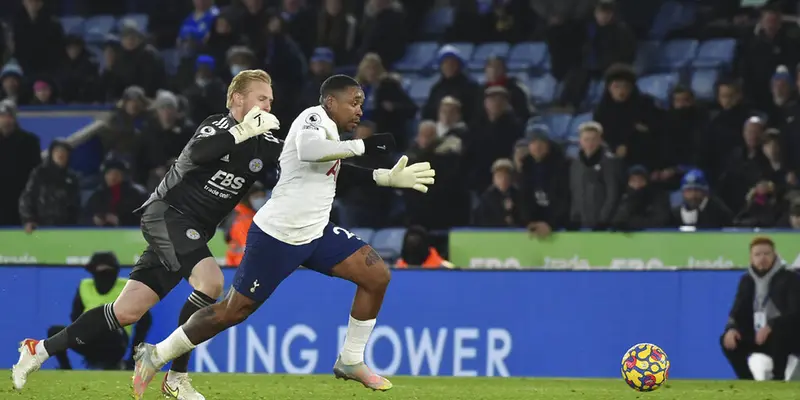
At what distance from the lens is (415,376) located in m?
13.4

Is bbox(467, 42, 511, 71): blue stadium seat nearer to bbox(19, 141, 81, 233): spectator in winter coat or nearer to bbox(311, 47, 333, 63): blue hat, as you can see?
bbox(311, 47, 333, 63): blue hat

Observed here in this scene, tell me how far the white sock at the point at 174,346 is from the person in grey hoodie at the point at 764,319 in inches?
241

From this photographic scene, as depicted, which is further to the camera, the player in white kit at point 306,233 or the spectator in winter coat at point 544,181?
the spectator in winter coat at point 544,181

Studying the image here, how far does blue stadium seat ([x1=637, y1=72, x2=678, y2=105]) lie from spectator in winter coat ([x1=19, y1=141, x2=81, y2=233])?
7264 millimetres

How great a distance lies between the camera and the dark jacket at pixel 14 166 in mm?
17781

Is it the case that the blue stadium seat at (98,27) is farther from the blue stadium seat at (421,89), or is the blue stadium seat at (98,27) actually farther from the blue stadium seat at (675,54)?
the blue stadium seat at (675,54)

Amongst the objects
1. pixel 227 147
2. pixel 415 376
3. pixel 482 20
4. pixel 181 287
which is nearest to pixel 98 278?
pixel 181 287

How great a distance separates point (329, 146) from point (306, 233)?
64 cm

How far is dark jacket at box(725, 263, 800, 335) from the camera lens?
1323 cm

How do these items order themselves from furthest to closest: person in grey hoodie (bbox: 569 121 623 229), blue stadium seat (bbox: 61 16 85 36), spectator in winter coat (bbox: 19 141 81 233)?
blue stadium seat (bbox: 61 16 85 36), spectator in winter coat (bbox: 19 141 81 233), person in grey hoodie (bbox: 569 121 623 229)

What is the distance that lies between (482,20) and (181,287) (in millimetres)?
7309

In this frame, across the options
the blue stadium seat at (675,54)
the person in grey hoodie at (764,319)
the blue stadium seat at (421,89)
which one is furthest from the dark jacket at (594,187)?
the blue stadium seat at (421,89)

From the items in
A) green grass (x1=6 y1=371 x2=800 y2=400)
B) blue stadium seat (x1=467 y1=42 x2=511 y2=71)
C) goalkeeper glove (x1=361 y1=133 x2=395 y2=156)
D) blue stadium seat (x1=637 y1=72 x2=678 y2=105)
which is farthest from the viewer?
blue stadium seat (x1=467 y1=42 x2=511 y2=71)

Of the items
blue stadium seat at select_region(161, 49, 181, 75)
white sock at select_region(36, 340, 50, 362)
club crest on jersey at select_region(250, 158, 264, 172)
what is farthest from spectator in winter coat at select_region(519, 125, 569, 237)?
blue stadium seat at select_region(161, 49, 181, 75)
